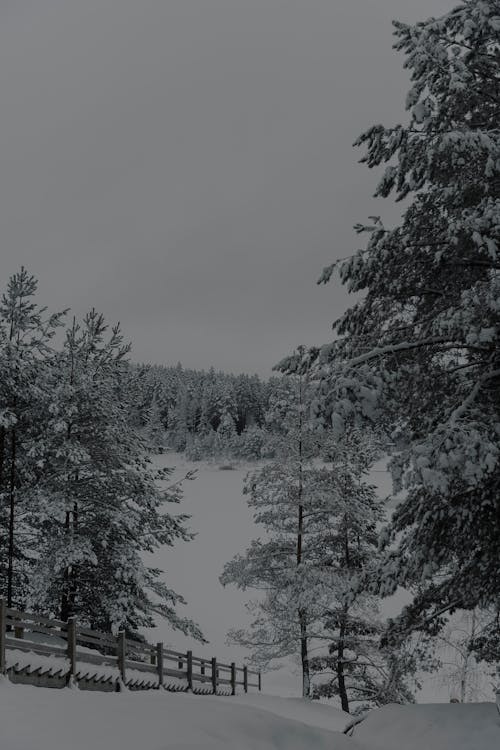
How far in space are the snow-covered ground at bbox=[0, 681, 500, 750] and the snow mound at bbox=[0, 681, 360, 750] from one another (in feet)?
0.03

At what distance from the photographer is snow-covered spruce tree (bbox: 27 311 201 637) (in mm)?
15398

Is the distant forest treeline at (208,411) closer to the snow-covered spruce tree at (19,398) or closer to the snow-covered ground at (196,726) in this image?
the snow-covered spruce tree at (19,398)

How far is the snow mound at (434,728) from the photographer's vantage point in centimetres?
725

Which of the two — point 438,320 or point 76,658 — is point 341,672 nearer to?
point 76,658

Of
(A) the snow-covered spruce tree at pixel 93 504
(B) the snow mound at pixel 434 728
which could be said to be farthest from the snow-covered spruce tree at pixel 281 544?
(B) the snow mound at pixel 434 728

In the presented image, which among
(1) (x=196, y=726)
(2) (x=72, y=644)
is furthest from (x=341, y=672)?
(1) (x=196, y=726)

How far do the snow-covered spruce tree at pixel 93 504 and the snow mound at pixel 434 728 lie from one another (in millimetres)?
8327

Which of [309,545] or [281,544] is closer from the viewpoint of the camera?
[309,545]

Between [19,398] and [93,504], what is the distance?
3598 millimetres

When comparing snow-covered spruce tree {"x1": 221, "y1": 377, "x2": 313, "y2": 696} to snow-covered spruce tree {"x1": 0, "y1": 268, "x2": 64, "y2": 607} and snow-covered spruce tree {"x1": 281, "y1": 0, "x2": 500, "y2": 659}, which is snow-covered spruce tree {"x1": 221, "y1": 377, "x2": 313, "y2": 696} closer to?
snow-covered spruce tree {"x1": 0, "y1": 268, "x2": 64, "y2": 607}

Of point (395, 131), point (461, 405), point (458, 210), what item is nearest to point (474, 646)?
point (461, 405)

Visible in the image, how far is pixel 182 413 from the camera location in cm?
10456

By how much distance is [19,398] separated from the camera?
16.2 metres

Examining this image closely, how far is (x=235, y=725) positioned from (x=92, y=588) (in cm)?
967
